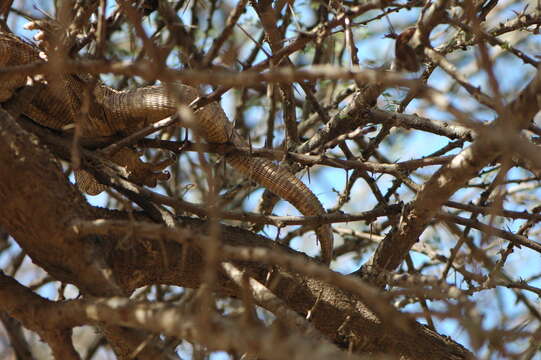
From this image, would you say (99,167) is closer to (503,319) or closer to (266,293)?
(266,293)

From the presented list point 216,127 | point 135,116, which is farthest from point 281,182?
point 135,116

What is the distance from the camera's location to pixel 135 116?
383 cm

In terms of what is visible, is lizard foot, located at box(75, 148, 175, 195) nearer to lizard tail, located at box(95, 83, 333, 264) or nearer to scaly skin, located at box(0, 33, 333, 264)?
scaly skin, located at box(0, 33, 333, 264)

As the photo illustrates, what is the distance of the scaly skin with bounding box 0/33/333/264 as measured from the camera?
3.76 metres

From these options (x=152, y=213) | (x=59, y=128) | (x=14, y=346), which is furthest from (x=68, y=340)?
(x=14, y=346)

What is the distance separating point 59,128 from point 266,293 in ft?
5.97

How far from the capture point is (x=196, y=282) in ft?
10.7

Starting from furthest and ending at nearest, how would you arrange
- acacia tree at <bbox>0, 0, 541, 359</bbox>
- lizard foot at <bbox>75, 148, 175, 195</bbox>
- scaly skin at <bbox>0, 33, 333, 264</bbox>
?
scaly skin at <bbox>0, 33, 333, 264</bbox>, lizard foot at <bbox>75, 148, 175, 195</bbox>, acacia tree at <bbox>0, 0, 541, 359</bbox>

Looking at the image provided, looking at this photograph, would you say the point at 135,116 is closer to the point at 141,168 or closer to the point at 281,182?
the point at 141,168

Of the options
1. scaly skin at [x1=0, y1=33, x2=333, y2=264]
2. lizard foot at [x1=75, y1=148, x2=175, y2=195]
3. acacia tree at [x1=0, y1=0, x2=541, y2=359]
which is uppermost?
scaly skin at [x1=0, y1=33, x2=333, y2=264]

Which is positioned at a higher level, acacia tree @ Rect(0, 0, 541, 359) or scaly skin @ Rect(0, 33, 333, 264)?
scaly skin @ Rect(0, 33, 333, 264)

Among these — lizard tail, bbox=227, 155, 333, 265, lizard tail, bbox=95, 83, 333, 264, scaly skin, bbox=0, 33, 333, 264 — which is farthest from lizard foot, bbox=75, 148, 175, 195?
lizard tail, bbox=227, 155, 333, 265

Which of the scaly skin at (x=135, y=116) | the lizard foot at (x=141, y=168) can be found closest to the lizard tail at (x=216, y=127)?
the scaly skin at (x=135, y=116)

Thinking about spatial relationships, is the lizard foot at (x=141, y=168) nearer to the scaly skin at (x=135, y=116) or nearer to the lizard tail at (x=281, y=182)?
the scaly skin at (x=135, y=116)
